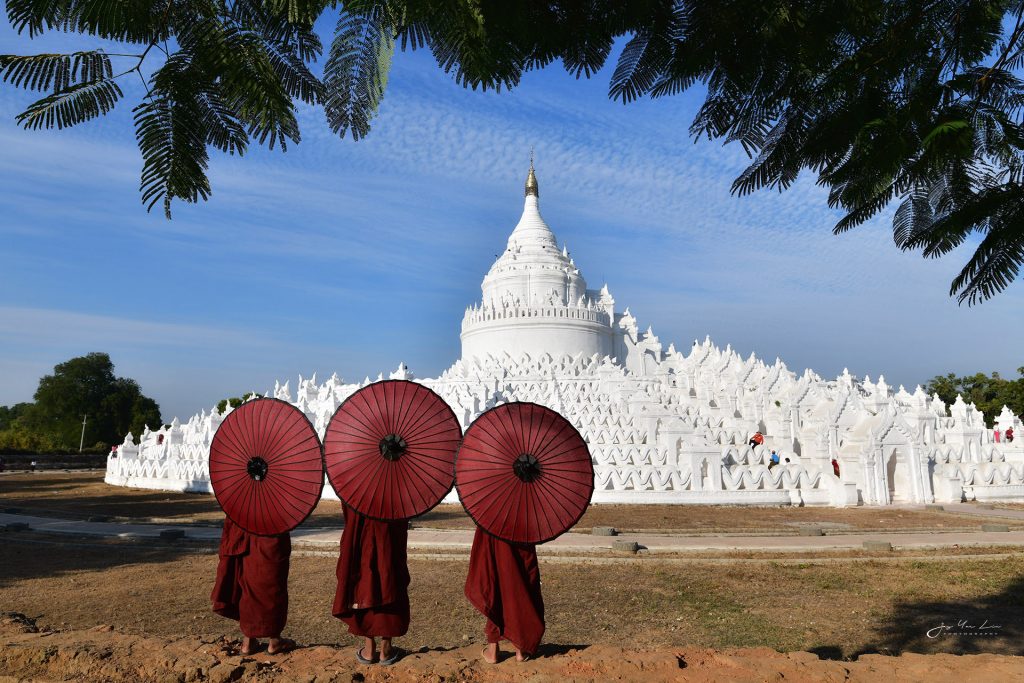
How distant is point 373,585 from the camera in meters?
5.82

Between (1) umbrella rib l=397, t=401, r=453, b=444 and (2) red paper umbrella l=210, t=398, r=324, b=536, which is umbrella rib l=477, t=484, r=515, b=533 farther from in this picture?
(2) red paper umbrella l=210, t=398, r=324, b=536

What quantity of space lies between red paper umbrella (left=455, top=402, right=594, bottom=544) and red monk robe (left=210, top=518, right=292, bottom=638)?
72.9 inches

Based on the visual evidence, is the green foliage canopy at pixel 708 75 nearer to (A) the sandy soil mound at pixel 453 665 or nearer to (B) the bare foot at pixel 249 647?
(A) the sandy soil mound at pixel 453 665

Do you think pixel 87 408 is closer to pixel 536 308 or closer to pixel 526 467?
pixel 536 308

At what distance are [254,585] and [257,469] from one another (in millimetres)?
1046

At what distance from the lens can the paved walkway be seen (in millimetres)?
12875

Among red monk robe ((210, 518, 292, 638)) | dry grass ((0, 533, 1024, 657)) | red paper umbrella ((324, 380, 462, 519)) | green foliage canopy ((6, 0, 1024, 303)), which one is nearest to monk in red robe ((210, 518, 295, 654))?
red monk robe ((210, 518, 292, 638))

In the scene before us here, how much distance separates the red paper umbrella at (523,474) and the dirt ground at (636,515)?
1029cm

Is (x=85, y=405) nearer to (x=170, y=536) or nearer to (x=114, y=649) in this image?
(x=170, y=536)

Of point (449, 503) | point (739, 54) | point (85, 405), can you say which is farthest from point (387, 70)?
point (85, 405)

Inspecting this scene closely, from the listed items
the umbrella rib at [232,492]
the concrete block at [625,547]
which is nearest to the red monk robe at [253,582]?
the umbrella rib at [232,492]

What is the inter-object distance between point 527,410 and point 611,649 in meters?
2.11

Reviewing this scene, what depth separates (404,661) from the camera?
5.76 m

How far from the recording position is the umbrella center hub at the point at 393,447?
5848mm
